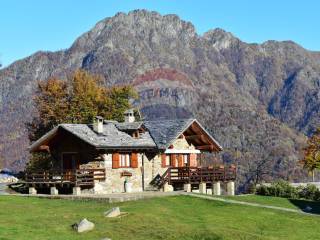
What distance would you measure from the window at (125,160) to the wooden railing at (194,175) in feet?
9.76

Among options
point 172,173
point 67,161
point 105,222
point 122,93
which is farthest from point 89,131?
point 122,93

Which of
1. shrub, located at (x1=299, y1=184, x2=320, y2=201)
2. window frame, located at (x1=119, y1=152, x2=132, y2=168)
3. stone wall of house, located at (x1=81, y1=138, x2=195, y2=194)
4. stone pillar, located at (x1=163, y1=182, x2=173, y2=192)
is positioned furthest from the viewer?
shrub, located at (x1=299, y1=184, x2=320, y2=201)

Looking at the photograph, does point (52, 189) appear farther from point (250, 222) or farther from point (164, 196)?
point (250, 222)

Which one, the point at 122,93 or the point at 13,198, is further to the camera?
the point at 122,93

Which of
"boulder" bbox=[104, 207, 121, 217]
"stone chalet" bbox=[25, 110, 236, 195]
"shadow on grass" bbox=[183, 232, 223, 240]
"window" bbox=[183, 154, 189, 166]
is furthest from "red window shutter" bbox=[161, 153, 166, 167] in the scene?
"shadow on grass" bbox=[183, 232, 223, 240]

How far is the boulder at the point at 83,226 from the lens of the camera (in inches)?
1081

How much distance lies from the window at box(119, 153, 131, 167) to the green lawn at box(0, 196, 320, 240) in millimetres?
8945

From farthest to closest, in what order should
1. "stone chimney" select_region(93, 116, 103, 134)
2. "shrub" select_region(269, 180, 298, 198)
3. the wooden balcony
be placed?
"shrub" select_region(269, 180, 298, 198) → the wooden balcony → "stone chimney" select_region(93, 116, 103, 134)

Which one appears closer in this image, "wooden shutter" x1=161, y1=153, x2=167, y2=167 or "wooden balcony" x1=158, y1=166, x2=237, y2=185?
"wooden balcony" x1=158, y1=166, x2=237, y2=185

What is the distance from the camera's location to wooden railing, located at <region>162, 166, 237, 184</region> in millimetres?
49469

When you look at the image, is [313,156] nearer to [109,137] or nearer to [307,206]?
[307,206]

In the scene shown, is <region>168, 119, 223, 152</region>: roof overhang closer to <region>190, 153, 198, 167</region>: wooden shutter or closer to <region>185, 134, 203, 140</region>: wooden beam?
<region>185, 134, 203, 140</region>: wooden beam

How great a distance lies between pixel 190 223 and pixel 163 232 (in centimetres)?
284

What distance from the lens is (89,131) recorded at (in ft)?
159
